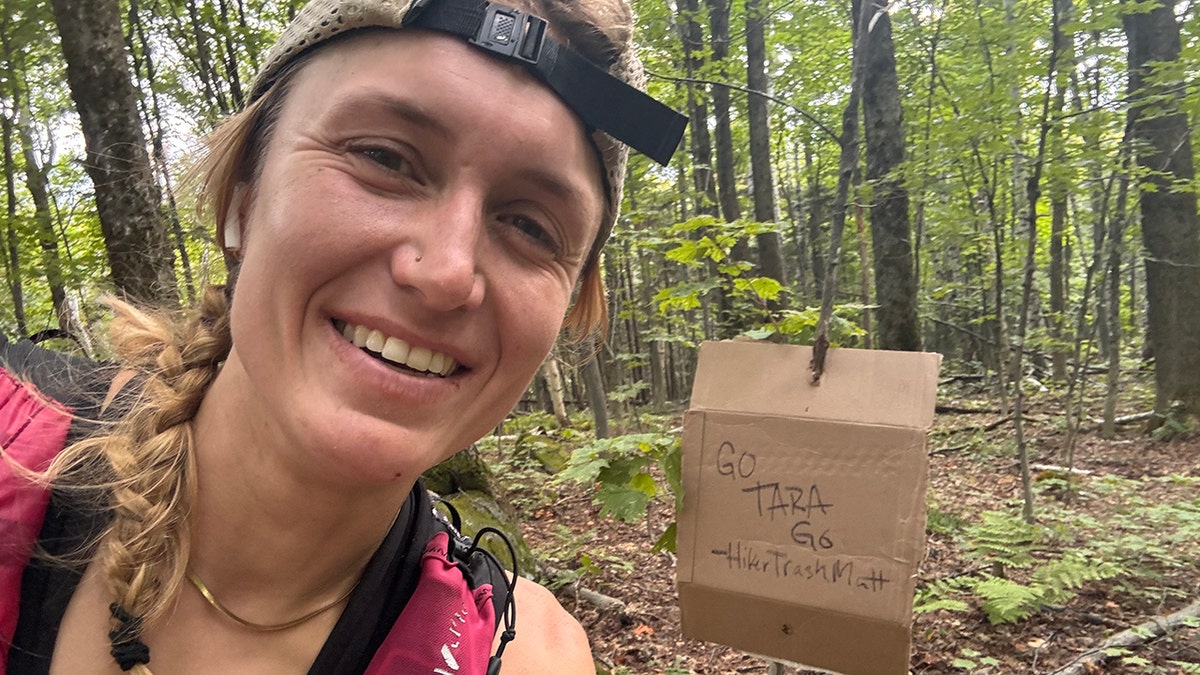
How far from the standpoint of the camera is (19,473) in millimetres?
1004

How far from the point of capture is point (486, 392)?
3.71 feet

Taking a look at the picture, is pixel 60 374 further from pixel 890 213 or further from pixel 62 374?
pixel 890 213

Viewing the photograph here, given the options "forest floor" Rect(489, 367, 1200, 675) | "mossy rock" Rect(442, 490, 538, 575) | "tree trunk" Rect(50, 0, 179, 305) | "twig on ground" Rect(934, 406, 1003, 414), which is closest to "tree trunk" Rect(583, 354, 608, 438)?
"forest floor" Rect(489, 367, 1200, 675)

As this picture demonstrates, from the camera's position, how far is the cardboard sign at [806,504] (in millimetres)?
1146

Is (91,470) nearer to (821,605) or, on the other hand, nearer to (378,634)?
(378,634)

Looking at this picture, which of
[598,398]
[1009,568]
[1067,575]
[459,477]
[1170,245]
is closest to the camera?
[1067,575]

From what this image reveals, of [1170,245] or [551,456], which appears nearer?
[1170,245]

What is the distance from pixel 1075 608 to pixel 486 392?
3948 mm

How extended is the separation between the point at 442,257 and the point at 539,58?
15.0 inches

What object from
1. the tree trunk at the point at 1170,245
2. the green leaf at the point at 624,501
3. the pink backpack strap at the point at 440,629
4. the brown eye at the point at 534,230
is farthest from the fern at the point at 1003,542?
the tree trunk at the point at 1170,245

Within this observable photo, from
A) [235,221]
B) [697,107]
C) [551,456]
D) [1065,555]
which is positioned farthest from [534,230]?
[697,107]

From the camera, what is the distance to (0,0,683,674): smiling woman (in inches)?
38.7

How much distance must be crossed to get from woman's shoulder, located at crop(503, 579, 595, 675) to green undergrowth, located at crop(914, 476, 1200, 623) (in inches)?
95.9

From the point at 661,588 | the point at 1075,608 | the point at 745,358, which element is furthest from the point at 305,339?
the point at 1075,608
